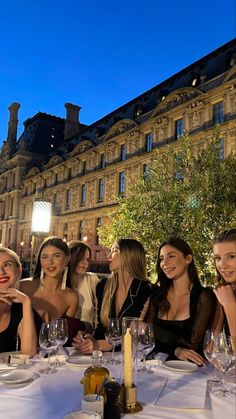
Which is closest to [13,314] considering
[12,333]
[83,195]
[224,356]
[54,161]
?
[12,333]

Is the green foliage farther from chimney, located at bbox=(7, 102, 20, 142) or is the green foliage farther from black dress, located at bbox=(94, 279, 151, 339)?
chimney, located at bbox=(7, 102, 20, 142)

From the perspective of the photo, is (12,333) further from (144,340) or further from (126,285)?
(126,285)

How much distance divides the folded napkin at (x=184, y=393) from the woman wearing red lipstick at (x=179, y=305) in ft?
1.89

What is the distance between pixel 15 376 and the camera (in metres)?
2.56

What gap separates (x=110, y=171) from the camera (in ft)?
108

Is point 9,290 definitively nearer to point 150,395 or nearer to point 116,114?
point 150,395

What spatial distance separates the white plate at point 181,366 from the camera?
112 inches

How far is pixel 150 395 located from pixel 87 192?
34.1 m

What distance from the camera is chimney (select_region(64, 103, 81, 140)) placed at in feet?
153

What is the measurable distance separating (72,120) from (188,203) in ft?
120

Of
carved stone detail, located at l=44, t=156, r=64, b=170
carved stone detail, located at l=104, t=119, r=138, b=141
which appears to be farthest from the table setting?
carved stone detail, located at l=44, t=156, r=64, b=170

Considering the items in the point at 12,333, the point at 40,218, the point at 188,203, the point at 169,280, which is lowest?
the point at 12,333

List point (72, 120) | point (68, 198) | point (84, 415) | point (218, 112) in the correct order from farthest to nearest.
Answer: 1. point (72, 120)
2. point (68, 198)
3. point (218, 112)
4. point (84, 415)

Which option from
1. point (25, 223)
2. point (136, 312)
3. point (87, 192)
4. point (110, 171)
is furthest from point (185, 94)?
point (25, 223)
